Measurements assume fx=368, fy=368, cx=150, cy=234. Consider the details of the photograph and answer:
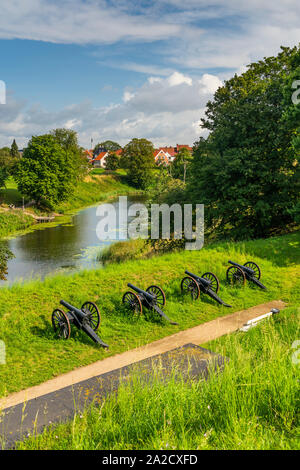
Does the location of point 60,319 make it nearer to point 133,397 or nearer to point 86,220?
point 133,397

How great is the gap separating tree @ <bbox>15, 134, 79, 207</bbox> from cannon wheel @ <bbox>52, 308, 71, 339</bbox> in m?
38.9

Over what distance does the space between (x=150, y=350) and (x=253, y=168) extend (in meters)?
14.2

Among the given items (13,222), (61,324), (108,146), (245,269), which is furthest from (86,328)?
(108,146)

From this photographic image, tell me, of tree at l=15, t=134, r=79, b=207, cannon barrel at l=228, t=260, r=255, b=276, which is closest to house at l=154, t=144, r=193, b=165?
tree at l=15, t=134, r=79, b=207

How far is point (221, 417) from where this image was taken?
445 centimetres

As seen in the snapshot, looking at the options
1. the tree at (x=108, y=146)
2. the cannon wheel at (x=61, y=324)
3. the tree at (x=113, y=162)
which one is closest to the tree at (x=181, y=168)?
the tree at (x=113, y=162)

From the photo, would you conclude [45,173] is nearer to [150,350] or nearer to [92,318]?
[92,318]

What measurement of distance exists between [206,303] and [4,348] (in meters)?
6.59

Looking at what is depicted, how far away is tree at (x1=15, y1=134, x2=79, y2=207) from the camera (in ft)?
156

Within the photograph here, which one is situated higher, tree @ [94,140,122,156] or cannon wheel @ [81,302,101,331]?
tree @ [94,140,122,156]

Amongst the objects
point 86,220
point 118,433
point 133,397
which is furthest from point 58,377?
point 86,220

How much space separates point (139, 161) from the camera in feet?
286

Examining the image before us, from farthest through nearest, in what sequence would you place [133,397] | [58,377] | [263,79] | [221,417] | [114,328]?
1. [263,79]
2. [114,328]
3. [58,377]
4. [133,397]
5. [221,417]

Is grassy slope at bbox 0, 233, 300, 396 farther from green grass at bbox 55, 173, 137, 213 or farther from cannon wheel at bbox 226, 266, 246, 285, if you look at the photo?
green grass at bbox 55, 173, 137, 213
